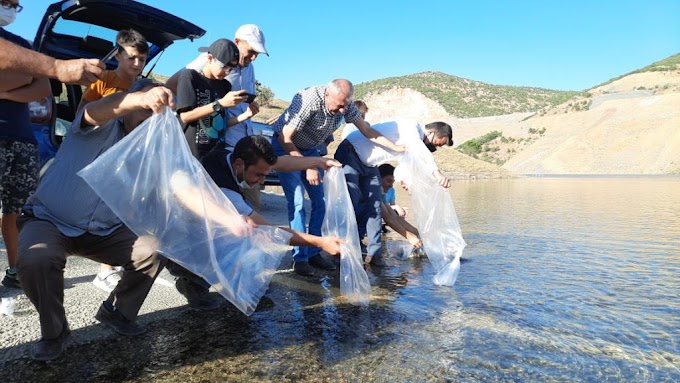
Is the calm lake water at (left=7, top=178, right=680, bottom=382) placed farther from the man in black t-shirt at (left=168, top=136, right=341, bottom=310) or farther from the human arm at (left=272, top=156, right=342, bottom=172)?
the human arm at (left=272, top=156, right=342, bottom=172)

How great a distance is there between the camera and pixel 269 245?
2.95 metres

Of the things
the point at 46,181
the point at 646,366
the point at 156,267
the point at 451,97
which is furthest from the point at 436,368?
the point at 451,97

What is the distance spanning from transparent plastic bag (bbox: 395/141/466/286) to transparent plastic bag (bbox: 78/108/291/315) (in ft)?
7.12

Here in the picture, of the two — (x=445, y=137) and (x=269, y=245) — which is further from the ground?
(x=445, y=137)

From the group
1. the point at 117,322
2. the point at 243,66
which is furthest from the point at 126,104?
the point at 243,66

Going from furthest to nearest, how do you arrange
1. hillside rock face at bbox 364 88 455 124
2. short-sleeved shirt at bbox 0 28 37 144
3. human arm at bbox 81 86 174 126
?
1. hillside rock face at bbox 364 88 455 124
2. short-sleeved shirt at bbox 0 28 37 144
3. human arm at bbox 81 86 174 126

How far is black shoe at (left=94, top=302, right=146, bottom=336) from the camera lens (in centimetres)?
273

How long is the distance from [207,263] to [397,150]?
101 inches

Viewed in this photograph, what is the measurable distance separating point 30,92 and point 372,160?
117 inches

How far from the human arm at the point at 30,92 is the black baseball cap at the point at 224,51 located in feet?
4.38

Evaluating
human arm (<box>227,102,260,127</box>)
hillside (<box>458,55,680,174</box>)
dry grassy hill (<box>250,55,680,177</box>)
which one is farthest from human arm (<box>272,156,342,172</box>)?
hillside (<box>458,55,680,174</box>)

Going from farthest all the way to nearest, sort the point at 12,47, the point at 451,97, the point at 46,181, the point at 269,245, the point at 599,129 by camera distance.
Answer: the point at 451,97
the point at 599,129
the point at 269,245
the point at 46,181
the point at 12,47

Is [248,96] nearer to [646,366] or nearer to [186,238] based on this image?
[186,238]

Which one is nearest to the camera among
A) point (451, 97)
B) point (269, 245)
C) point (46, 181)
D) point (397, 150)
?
point (46, 181)
